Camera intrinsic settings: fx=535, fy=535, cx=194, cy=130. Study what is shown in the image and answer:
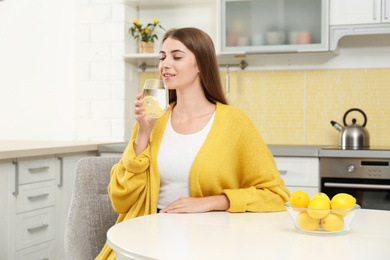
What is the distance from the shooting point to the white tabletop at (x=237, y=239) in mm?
1109

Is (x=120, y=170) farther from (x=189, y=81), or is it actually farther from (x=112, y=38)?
(x=112, y=38)

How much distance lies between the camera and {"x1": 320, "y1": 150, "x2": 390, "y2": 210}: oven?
302cm

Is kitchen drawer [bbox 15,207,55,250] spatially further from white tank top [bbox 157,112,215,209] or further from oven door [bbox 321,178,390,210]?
oven door [bbox 321,178,390,210]

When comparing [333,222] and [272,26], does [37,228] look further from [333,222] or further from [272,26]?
[333,222]

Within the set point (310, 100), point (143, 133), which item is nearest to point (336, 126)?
point (310, 100)

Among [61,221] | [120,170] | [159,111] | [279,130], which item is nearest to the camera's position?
[159,111]

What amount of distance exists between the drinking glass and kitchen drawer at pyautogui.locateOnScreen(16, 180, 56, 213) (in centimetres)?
149

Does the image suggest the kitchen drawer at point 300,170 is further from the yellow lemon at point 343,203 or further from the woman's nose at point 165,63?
the yellow lemon at point 343,203

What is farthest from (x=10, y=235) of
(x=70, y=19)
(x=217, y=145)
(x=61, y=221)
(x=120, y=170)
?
(x=70, y=19)

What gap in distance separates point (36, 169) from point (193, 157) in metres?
1.43

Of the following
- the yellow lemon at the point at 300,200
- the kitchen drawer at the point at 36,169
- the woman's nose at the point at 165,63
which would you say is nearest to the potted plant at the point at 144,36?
the kitchen drawer at the point at 36,169

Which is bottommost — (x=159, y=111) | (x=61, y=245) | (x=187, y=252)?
(x=61, y=245)

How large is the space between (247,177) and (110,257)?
50 cm

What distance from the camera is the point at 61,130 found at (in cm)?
402
